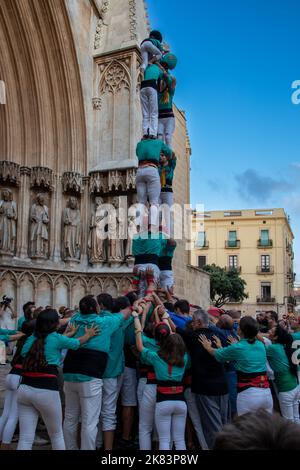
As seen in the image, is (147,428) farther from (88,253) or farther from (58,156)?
(58,156)

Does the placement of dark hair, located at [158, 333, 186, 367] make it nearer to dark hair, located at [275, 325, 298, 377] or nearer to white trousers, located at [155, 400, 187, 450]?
white trousers, located at [155, 400, 187, 450]

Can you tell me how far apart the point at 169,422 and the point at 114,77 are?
11.8m

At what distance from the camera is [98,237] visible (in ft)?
43.0

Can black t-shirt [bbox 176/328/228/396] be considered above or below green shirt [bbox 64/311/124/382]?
below

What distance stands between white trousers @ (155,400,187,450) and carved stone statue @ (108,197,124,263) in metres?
8.89

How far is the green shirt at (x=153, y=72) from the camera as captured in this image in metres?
6.65

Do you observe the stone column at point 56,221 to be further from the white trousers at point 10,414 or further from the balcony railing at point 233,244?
the balcony railing at point 233,244

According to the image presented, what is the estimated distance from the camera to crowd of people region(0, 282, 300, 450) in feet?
12.8

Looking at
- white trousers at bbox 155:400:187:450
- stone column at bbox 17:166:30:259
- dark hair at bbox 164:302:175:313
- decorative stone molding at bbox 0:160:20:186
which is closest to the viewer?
white trousers at bbox 155:400:187:450

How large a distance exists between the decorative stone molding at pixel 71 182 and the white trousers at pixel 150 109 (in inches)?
260

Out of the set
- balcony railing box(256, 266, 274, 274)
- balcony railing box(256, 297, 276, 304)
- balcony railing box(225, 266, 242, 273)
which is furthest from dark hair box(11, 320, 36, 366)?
balcony railing box(256, 266, 274, 274)

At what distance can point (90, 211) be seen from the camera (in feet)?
43.8
